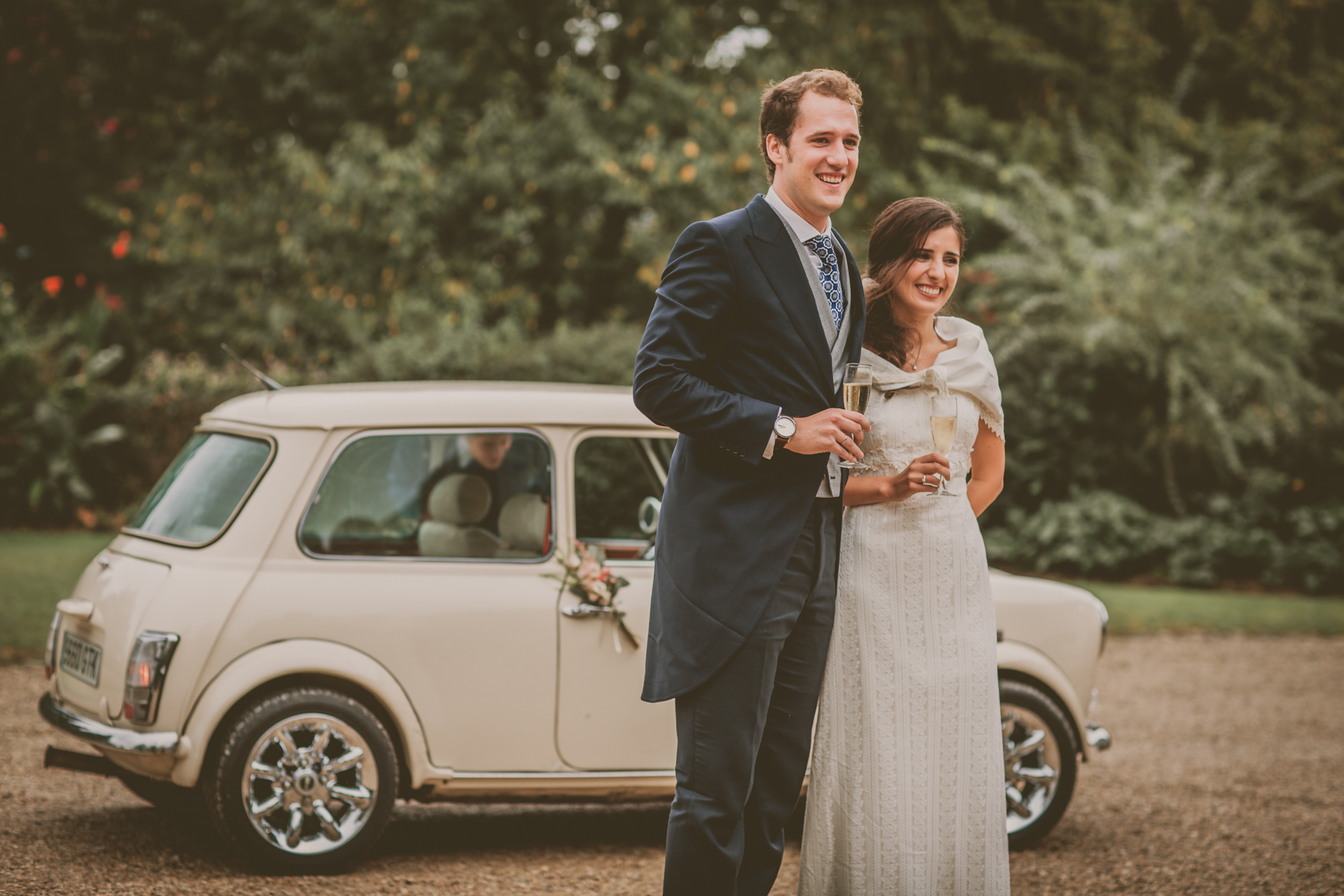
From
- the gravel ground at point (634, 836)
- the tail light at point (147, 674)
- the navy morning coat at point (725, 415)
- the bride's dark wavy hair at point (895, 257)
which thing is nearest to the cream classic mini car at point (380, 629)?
the tail light at point (147, 674)

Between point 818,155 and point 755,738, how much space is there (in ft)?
4.41

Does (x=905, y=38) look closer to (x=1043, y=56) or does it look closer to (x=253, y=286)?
(x=1043, y=56)

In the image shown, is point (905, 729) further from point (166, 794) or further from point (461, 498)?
point (166, 794)

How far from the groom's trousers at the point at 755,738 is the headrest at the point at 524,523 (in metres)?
1.77

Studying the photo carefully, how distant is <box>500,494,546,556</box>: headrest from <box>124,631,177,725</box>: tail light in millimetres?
1194

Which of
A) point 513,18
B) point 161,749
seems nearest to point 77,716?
point 161,749

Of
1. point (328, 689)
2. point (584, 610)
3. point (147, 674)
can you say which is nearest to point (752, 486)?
point (584, 610)

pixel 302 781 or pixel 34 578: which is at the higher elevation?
pixel 302 781

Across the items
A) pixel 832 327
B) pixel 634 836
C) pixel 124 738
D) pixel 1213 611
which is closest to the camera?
pixel 832 327

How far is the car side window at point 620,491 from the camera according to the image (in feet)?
15.2

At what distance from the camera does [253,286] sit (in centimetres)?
1598

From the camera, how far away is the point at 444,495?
4652mm

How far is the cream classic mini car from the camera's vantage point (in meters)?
4.16

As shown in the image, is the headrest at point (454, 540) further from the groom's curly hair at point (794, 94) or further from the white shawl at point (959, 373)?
the groom's curly hair at point (794, 94)
